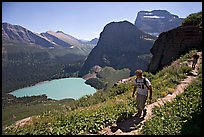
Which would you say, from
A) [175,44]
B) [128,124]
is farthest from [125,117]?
[175,44]

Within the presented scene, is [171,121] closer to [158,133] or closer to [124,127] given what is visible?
[158,133]

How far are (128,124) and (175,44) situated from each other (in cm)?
2117

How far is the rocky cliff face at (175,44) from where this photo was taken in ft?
91.2

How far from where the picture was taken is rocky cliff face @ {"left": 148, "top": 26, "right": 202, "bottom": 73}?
2781cm

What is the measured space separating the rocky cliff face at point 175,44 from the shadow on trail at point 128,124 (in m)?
17.7

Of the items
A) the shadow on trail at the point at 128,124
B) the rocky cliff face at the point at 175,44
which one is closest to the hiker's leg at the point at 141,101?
the shadow on trail at the point at 128,124

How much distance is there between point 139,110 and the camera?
1167cm

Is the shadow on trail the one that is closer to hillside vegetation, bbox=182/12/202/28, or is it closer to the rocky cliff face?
the rocky cliff face

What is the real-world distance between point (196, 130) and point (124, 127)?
290 centimetres

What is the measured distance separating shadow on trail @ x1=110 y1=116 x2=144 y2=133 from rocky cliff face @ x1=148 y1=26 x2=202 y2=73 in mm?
17709

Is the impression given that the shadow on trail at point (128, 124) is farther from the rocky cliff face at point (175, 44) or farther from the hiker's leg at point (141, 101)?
the rocky cliff face at point (175, 44)

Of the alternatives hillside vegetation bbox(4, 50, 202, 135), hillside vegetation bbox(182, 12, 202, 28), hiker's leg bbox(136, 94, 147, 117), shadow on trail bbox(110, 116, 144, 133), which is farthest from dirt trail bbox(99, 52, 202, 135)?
hillside vegetation bbox(182, 12, 202, 28)

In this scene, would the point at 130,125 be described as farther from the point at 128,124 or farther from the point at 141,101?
the point at 141,101

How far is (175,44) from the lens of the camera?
1193 inches
